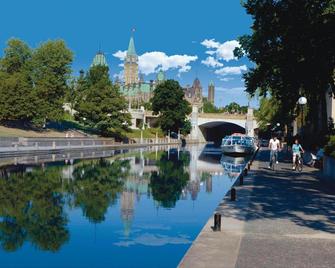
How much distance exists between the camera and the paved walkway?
8312 millimetres

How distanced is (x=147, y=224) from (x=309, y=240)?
4290mm

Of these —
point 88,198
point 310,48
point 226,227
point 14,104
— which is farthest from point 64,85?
point 226,227

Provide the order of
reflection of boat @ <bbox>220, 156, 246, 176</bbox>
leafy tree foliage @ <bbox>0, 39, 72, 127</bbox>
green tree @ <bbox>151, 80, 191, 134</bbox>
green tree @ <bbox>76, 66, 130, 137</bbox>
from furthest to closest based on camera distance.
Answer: green tree @ <bbox>151, 80, 191, 134</bbox> → green tree @ <bbox>76, 66, 130, 137</bbox> → leafy tree foliage @ <bbox>0, 39, 72, 127</bbox> → reflection of boat @ <bbox>220, 156, 246, 176</bbox>

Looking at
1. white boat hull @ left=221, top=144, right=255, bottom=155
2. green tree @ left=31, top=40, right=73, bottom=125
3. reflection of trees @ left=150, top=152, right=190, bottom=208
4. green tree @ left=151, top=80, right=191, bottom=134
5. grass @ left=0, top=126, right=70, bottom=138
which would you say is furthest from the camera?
green tree @ left=151, top=80, right=191, bottom=134

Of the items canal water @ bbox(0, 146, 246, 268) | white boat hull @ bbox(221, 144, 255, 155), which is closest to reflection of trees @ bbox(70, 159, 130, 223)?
canal water @ bbox(0, 146, 246, 268)

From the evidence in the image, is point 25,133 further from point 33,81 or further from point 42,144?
point 42,144

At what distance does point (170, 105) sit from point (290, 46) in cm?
7699

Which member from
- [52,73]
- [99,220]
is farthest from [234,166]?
[52,73]

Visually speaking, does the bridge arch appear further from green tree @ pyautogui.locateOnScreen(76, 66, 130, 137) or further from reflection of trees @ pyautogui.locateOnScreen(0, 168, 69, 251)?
reflection of trees @ pyautogui.locateOnScreen(0, 168, 69, 251)

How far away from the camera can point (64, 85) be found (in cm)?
8762

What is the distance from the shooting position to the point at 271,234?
10.5 metres

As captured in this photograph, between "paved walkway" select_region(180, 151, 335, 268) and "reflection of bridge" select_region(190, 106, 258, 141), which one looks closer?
"paved walkway" select_region(180, 151, 335, 268)

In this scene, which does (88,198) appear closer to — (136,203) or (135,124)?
(136,203)

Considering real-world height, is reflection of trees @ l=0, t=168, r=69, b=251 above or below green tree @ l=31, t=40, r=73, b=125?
below
